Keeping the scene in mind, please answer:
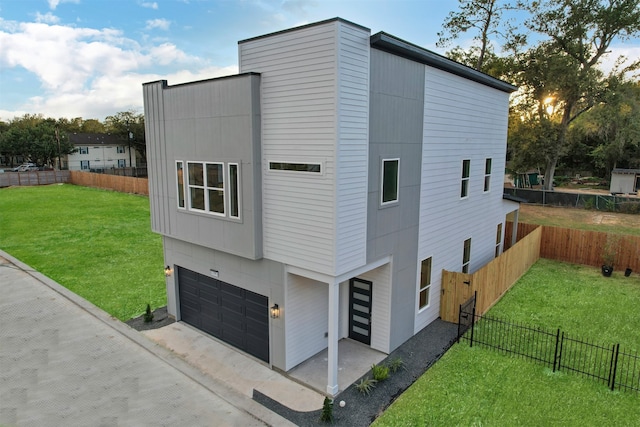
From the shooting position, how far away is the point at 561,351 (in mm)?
9219

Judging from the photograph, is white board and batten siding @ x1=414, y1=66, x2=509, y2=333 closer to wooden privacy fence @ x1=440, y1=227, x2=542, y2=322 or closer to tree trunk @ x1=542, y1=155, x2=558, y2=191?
wooden privacy fence @ x1=440, y1=227, x2=542, y2=322

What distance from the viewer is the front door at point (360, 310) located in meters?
10.2

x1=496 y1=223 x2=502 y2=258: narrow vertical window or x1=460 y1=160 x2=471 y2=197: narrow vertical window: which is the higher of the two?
x1=460 y1=160 x2=471 y2=197: narrow vertical window

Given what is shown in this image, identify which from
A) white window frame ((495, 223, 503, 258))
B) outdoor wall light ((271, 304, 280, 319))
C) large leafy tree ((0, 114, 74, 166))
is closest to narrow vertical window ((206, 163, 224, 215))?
outdoor wall light ((271, 304, 280, 319))

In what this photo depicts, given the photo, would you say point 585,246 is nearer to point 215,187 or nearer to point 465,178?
point 465,178

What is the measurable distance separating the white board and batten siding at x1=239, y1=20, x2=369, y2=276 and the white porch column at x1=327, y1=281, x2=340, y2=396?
46 centimetres

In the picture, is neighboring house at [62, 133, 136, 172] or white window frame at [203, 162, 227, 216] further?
neighboring house at [62, 133, 136, 172]

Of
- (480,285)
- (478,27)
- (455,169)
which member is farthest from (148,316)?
(478,27)

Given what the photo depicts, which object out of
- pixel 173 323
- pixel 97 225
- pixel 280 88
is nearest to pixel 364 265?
pixel 280 88

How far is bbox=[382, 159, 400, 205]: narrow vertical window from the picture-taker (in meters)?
8.85

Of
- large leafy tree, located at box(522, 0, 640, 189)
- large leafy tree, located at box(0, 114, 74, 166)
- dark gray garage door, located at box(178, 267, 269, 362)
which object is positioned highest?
large leafy tree, located at box(522, 0, 640, 189)

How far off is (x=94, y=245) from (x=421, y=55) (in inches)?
708

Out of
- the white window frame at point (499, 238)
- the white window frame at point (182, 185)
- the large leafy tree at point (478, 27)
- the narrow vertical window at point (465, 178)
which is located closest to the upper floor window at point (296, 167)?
the white window frame at point (182, 185)

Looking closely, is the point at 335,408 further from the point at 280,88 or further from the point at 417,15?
the point at 417,15
